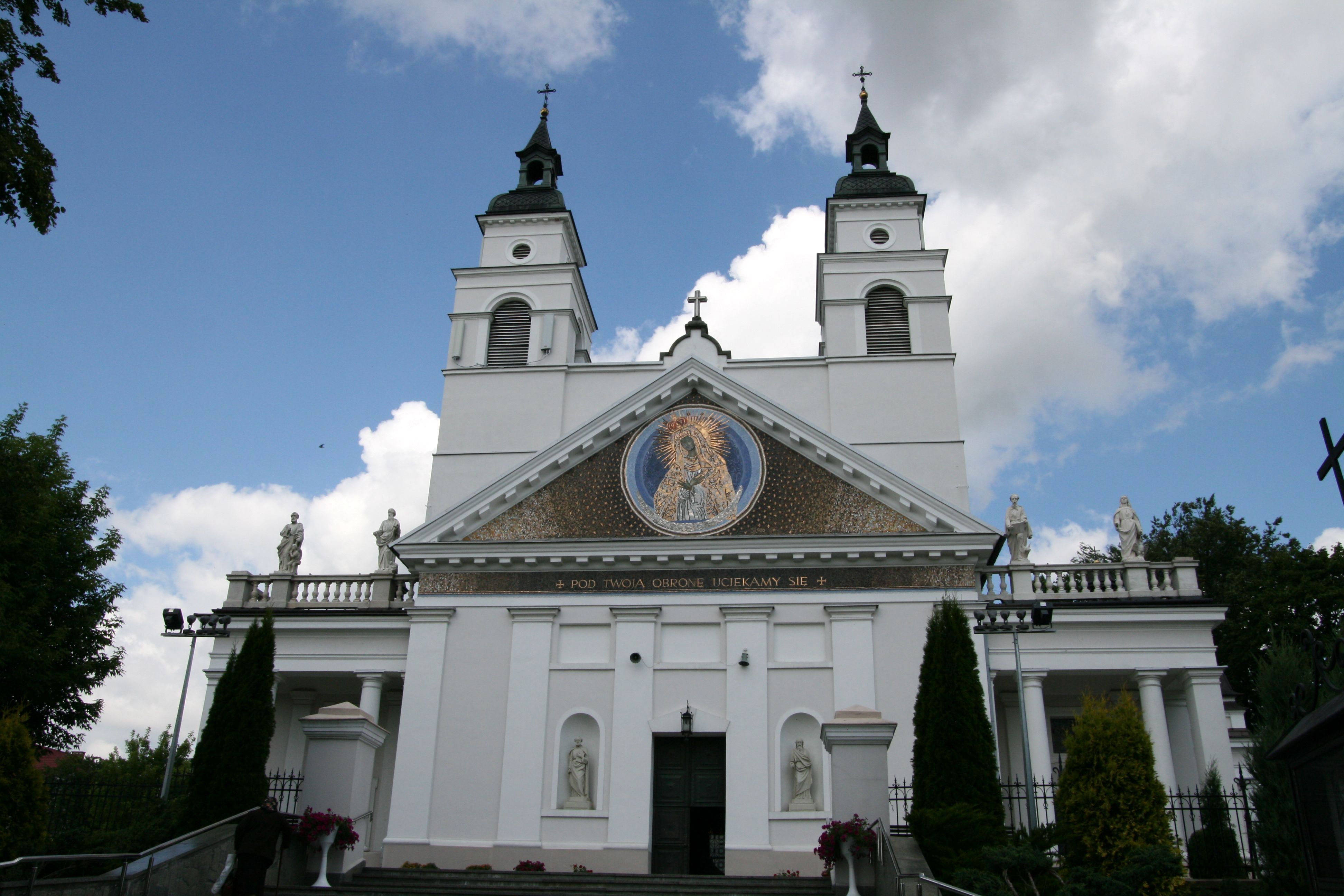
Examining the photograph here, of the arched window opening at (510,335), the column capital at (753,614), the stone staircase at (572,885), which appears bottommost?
the stone staircase at (572,885)

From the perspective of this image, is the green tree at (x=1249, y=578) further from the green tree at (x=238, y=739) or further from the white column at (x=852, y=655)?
the green tree at (x=238, y=739)

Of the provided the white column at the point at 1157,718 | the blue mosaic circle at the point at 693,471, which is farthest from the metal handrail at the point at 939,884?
the blue mosaic circle at the point at 693,471

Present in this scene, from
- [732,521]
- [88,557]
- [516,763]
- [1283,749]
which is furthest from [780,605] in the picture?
[88,557]

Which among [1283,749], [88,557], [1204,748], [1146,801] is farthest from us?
[88,557]

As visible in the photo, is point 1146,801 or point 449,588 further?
point 449,588

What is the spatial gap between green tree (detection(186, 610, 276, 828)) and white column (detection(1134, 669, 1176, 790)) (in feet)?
55.6

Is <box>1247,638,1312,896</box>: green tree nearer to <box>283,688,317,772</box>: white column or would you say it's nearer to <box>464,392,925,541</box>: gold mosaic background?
<box>464,392,925,541</box>: gold mosaic background

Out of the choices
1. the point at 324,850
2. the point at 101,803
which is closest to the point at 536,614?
the point at 324,850

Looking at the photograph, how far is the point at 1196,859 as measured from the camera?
17438 millimetres

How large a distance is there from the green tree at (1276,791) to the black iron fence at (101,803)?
13.9 metres

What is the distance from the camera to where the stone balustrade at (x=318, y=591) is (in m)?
25.2

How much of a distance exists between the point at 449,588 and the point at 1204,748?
1642cm

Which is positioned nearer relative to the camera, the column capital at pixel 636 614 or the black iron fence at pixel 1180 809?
the black iron fence at pixel 1180 809

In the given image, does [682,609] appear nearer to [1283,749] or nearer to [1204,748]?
[1204,748]
